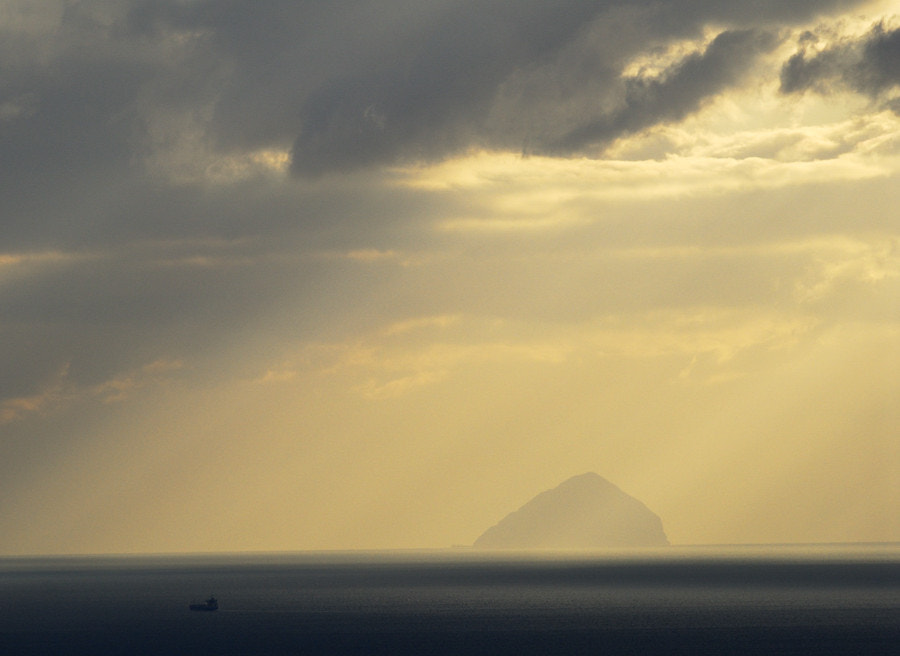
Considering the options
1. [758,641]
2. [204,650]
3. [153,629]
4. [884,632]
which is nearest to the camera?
[204,650]

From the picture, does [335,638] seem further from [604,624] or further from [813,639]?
[813,639]

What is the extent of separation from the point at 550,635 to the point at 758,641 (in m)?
28.4

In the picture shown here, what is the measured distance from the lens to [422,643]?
15825 cm

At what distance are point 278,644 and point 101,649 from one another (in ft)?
72.9

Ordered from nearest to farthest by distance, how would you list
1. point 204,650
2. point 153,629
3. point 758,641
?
point 204,650, point 758,641, point 153,629

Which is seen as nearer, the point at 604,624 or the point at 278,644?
the point at 278,644

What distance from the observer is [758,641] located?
517 ft

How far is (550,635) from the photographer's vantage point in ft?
549

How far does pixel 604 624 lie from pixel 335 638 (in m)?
46.0

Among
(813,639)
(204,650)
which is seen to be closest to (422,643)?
(204,650)

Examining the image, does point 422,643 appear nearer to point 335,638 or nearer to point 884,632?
point 335,638

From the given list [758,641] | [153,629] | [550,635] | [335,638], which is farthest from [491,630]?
[153,629]

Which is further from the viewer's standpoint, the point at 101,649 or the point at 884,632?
the point at 884,632

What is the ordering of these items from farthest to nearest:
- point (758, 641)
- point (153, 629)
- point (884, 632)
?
1. point (153, 629)
2. point (884, 632)
3. point (758, 641)
